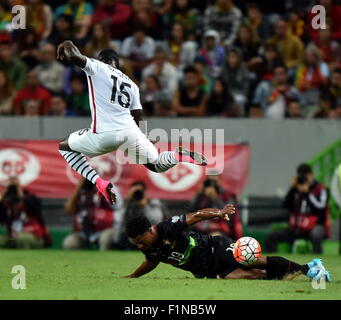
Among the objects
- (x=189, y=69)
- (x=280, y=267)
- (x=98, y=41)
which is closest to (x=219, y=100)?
(x=189, y=69)

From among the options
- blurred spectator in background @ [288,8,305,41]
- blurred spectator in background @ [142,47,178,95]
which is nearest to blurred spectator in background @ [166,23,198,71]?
blurred spectator in background @ [142,47,178,95]

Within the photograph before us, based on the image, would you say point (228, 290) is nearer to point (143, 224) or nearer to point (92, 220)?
point (143, 224)

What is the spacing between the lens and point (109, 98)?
12820 mm

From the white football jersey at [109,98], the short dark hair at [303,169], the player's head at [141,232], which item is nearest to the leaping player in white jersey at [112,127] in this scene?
→ the white football jersey at [109,98]

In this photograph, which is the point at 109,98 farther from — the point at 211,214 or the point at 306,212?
the point at 306,212

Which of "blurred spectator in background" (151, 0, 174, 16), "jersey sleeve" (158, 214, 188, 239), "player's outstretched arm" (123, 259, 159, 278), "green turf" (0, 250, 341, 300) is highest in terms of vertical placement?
"blurred spectator in background" (151, 0, 174, 16)

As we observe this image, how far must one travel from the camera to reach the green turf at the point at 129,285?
1063 cm

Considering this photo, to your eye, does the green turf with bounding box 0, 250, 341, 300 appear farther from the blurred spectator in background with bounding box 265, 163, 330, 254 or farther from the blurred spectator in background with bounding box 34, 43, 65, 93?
the blurred spectator in background with bounding box 34, 43, 65, 93

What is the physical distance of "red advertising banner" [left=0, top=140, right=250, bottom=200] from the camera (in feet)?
63.0

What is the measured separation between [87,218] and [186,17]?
586 centimetres

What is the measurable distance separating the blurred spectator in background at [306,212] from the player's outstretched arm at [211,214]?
683cm

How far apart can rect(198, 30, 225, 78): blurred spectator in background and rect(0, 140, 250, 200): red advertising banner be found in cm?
273

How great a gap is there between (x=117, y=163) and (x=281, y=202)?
3155mm
